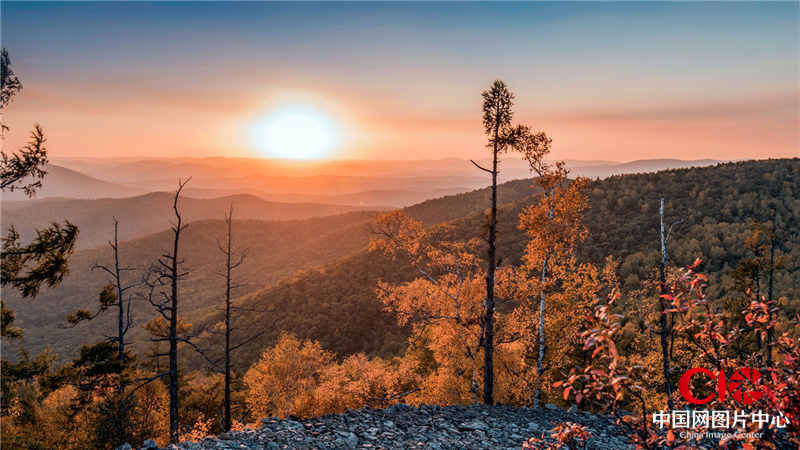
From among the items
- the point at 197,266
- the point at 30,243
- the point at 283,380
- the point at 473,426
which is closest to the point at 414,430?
the point at 473,426

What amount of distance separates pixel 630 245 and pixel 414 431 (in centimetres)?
3915

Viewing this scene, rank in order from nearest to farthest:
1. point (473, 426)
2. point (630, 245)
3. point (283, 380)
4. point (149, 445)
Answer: point (149, 445) < point (473, 426) < point (283, 380) < point (630, 245)

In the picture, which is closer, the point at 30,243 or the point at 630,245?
the point at 30,243

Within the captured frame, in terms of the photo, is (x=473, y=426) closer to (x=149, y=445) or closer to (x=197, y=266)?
(x=149, y=445)

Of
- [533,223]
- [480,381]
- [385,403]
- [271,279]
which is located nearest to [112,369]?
[385,403]

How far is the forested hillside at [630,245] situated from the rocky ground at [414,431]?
2514 centimetres

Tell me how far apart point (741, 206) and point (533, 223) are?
4593 centimetres

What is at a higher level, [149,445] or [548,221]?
[548,221]

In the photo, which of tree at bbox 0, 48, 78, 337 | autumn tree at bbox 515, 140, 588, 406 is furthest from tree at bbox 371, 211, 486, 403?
tree at bbox 0, 48, 78, 337

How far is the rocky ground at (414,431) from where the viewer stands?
8320 mm

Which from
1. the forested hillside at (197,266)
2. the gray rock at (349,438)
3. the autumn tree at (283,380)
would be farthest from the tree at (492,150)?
the forested hillside at (197,266)

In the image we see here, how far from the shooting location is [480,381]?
15.0 metres

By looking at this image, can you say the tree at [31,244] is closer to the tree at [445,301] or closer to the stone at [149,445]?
the stone at [149,445]

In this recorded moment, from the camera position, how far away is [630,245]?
39938mm
